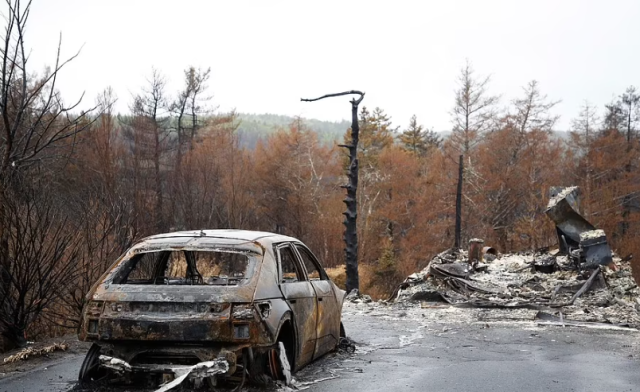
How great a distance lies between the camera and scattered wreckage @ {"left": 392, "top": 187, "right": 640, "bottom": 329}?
16.2 meters

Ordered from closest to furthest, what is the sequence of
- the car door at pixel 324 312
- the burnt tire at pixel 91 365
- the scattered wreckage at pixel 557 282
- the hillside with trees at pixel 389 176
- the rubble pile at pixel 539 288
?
the burnt tire at pixel 91 365 → the car door at pixel 324 312 → the scattered wreckage at pixel 557 282 → the rubble pile at pixel 539 288 → the hillside with trees at pixel 389 176

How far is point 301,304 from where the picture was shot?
777cm

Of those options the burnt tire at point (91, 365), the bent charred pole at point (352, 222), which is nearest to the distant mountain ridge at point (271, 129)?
the bent charred pole at point (352, 222)

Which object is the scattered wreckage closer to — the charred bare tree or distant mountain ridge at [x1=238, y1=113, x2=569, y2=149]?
the charred bare tree

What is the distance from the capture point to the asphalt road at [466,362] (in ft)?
25.0

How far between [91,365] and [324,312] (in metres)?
2.99

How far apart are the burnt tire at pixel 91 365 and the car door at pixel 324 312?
2.58m

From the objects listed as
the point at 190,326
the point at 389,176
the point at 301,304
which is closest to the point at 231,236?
the point at 301,304

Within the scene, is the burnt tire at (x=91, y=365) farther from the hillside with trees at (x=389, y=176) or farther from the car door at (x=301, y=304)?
the hillside with trees at (x=389, y=176)

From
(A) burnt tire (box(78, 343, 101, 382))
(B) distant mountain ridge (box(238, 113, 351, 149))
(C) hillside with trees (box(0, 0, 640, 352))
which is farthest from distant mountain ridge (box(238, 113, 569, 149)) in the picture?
(A) burnt tire (box(78, 343, 101, 382))

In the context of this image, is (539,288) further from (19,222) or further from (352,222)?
(19,222)

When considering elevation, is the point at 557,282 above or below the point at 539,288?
above

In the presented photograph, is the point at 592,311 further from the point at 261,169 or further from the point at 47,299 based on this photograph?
the point at 261,169

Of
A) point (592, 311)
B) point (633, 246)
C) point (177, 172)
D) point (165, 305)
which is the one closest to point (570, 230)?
point (592, 311)
